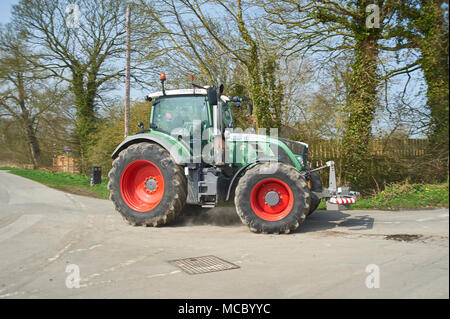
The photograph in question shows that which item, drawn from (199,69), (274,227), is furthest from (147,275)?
(199,69)

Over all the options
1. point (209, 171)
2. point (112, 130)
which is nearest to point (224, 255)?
point (209, 171)

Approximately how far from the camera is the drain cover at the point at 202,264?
4.18 metres

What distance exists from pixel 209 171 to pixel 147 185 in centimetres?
139

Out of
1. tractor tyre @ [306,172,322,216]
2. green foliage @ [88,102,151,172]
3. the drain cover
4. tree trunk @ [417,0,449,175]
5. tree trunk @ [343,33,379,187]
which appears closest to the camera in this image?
tree trunk @ [417,0,449,175]

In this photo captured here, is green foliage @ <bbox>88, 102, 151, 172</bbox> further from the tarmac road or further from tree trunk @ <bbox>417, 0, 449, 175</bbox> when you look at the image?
tree trunk @ <bbox>417, 0, 449, 175</bbox>

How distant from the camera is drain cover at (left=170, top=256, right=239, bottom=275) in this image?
418cm

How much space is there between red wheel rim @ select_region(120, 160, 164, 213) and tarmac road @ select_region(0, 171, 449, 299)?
600mm

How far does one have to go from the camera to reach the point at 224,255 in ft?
15.8

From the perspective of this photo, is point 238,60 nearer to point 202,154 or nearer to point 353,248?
point 202,154

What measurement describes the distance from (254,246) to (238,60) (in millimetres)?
10456

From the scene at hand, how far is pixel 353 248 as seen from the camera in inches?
191

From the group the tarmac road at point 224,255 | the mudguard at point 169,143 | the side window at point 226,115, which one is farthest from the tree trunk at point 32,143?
the side window at point 226,115

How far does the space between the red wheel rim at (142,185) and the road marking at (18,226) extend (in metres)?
1.89

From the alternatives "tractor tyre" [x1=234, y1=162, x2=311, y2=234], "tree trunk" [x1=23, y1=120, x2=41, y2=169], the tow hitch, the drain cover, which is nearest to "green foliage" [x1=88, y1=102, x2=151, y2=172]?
"tree trunk" [x1=23, y1=120, x2=41, y2=169]
